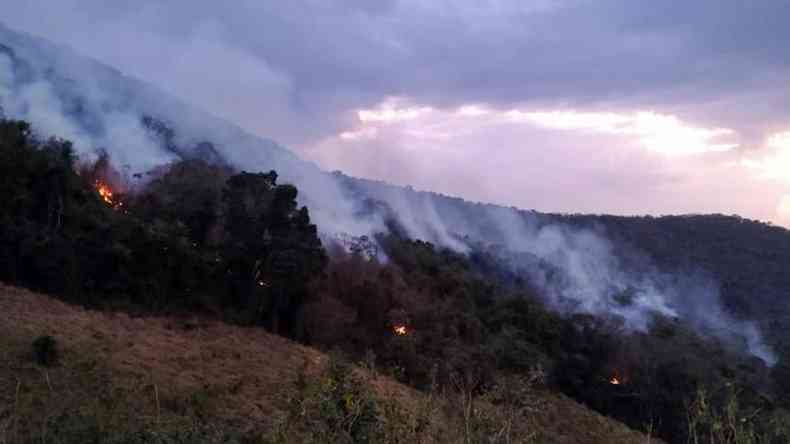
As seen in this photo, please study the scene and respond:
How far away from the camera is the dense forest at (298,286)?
995 inches

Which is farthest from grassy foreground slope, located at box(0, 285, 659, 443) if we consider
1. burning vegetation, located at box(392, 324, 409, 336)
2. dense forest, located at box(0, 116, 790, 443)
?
burning vegetation, located at box(392, 324, 409, 336)

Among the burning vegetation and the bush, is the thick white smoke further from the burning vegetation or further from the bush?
the bush

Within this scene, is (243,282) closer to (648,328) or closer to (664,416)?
(664,416)

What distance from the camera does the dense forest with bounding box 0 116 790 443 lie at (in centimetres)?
2528

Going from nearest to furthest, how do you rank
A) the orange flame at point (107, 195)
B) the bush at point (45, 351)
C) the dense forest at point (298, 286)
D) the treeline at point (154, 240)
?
the bush at point (45, 351), the treeline at point (154, 240), the dense forest at point (298, 286), the orange flame at point (107, 195)

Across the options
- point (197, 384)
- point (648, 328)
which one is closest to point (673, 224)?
point (648, 328)

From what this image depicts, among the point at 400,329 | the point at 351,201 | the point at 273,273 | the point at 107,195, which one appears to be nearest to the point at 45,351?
the point at 273,273

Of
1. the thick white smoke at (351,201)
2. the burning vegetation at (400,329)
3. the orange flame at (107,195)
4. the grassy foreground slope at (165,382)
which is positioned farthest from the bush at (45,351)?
the thick white smoke at (351,201)

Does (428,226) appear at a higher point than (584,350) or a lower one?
higher

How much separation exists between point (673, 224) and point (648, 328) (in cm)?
3461

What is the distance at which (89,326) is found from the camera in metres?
22.5

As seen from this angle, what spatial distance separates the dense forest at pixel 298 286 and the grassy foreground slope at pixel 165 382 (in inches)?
65.9

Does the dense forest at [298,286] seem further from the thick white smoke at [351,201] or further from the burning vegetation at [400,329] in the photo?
the thick white smoke at [351,201]

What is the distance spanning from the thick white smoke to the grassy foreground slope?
13231mm
